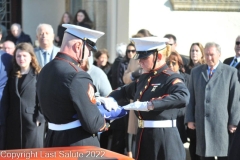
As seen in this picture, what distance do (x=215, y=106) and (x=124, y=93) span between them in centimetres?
189

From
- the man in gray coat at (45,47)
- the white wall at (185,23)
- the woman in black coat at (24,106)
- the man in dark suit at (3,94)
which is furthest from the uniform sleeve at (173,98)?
the white wall at (185,23)

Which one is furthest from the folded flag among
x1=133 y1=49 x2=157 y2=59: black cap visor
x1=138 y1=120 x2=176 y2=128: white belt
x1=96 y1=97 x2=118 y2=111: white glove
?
x1=133 y1=49 x2=157 y2=59: black cap visor

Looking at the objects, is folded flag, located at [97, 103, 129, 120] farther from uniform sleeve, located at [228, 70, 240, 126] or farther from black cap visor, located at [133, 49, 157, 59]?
uniform sleeve, located at [228, 70, 240, 126]

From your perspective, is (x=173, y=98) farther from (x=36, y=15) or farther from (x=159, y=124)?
(x=36, y=15)

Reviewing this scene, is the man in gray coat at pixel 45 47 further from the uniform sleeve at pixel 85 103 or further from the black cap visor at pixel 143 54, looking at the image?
the uniform sleeve at pixel 85 103

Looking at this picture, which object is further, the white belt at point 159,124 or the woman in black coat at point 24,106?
the woman in black coat at point 24,106

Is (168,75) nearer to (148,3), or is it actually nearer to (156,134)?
(156,134)

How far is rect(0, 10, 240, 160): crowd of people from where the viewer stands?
4363 mm

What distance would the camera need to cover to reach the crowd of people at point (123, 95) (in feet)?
14.3

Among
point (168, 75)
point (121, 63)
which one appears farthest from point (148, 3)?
point (168, 75)

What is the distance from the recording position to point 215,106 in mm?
6910

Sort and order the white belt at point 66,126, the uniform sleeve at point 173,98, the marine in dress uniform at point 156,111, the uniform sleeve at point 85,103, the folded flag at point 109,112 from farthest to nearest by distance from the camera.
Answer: the marine in dress uniform at point 156,111
the uniform sleeve at point 173,98
the folded flag at point 109,112
the white belt at point 66,126
the uniform sleeve at point 85,103

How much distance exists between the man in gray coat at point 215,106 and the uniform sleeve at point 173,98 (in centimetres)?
196

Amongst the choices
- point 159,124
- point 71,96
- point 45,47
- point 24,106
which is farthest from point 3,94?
point 71,96
